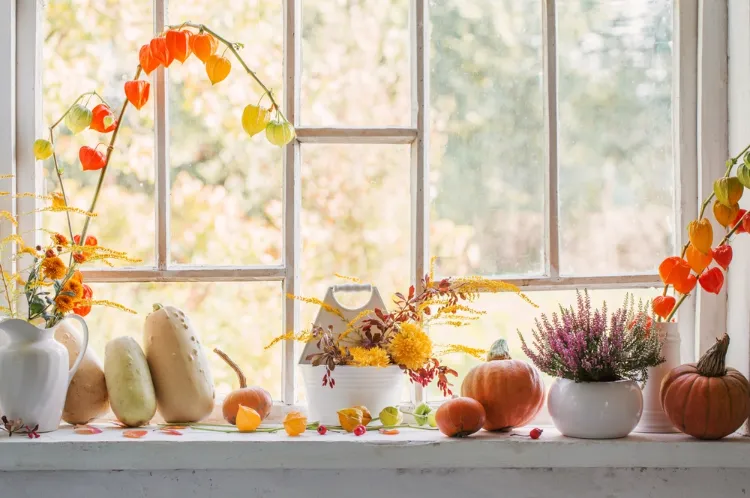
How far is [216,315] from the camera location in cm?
173

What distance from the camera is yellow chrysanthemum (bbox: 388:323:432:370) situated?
1.54m

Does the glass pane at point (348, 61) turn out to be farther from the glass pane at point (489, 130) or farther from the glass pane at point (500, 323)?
the glass pane at point (500, 323)

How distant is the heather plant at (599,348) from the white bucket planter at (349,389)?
284 millimetres

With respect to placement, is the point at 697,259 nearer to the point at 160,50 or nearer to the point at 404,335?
the point at 404,335

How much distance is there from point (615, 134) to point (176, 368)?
1.03m

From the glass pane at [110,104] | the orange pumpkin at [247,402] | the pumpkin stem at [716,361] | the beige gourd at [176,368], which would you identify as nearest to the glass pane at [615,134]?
the pumpkin stem at [716,361]

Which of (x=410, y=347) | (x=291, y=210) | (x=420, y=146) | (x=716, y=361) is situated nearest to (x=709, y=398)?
(x=716, y=361)

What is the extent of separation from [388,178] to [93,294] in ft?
2.19

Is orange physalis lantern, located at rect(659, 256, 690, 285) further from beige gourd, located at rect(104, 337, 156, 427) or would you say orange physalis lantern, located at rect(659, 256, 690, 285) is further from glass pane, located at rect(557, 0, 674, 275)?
beige gourd, located at rect(104, 337, 156, 427)

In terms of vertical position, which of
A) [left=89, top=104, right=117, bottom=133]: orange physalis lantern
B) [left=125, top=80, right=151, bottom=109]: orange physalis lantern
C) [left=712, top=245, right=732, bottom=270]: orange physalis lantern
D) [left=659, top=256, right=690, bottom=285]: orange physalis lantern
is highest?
[left=125, top=80, right=151, bottom=109]: orange physalis lantern

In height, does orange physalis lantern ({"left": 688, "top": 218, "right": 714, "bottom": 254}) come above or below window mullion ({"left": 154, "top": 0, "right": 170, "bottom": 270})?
below

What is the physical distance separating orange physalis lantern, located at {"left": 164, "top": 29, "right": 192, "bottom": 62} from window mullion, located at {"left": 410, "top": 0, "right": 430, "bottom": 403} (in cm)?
48

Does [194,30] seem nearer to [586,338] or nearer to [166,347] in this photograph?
[166,347]


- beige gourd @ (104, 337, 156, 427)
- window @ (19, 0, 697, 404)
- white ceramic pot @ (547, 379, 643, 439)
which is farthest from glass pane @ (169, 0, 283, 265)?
white ceramic pot @ (547, 379, 643, 439)
